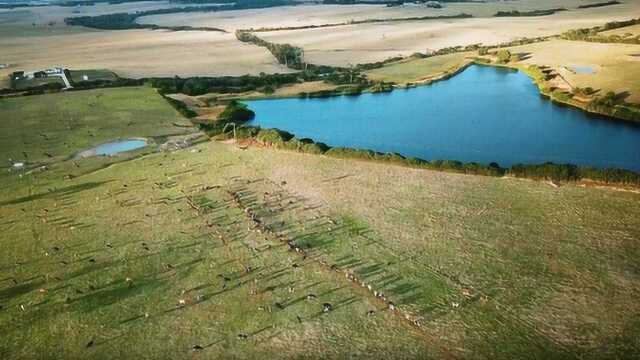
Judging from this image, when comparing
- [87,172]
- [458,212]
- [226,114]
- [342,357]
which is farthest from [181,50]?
[342,357]

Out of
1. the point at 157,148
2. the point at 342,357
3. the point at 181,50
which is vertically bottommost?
the point at 342,357

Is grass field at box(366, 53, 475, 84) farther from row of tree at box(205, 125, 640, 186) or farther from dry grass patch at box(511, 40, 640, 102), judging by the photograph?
row of tree at box(205, 125, 640, 186)

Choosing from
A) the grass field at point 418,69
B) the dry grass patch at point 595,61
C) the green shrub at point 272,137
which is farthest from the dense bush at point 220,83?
the dry grass patch at point 595,61

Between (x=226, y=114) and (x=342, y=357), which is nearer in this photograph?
(x=342, y=357)

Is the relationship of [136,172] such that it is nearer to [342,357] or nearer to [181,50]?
[342,357]

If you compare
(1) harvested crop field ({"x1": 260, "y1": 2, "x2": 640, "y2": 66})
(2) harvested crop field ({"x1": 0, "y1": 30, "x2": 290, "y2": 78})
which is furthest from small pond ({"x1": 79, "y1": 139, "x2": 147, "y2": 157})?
(1) harvested crop field ({"x1": 260, "y1": 2, "x2": 640, "y2": 66})
